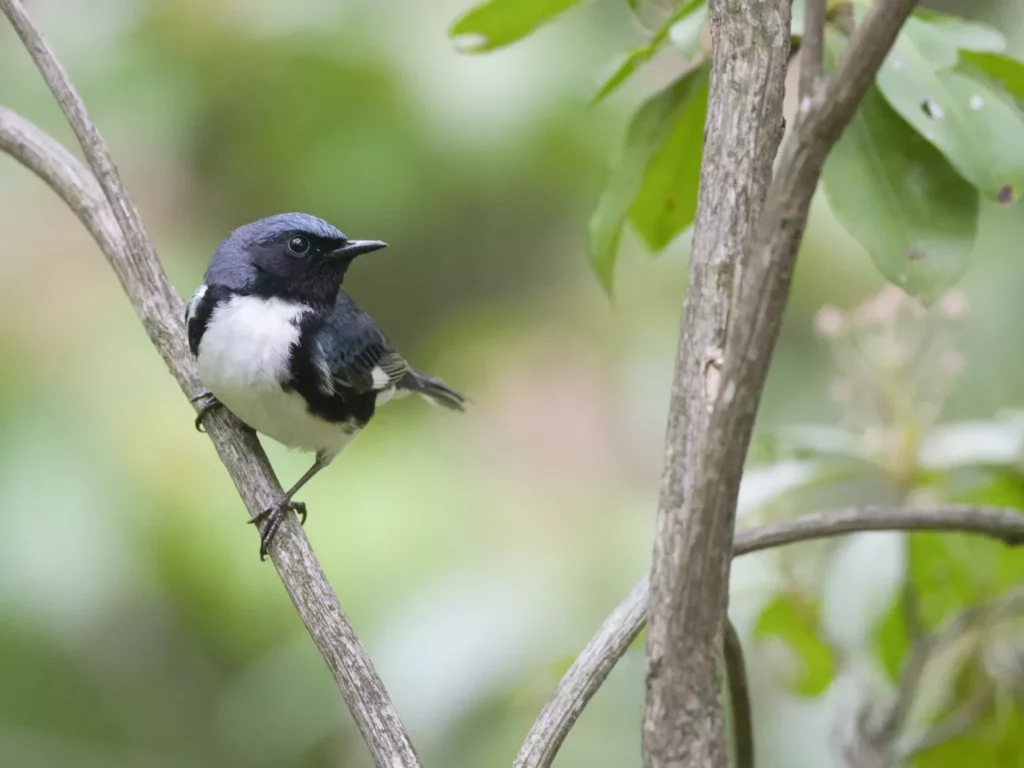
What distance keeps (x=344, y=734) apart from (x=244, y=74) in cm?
159

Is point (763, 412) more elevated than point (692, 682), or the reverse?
point (692, 682)

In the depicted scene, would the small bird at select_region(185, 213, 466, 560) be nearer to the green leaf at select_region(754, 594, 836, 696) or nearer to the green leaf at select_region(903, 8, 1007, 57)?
the green leaf at select_region(754, 594, 836, 696)

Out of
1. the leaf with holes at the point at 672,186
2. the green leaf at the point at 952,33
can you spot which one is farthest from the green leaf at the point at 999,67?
the leaf with holes at the point at 672,186

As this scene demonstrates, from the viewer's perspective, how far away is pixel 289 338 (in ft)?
5.32

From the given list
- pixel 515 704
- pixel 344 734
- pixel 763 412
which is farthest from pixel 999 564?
pixel 344 734

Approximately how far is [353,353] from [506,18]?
2.30ft

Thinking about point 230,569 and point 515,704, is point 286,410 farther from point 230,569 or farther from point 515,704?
point 230,569

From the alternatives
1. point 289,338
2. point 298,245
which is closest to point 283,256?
point 298,245

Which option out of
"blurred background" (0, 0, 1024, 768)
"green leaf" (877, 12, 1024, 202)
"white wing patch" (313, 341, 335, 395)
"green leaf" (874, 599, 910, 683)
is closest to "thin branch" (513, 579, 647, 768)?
"green leaf" (877, 12, 1024, 202)

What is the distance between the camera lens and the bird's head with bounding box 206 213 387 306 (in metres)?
1.66

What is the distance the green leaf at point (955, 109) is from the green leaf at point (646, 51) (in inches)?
7.9

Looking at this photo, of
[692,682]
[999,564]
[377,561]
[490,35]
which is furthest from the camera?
[377,561]

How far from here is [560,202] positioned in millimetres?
2857

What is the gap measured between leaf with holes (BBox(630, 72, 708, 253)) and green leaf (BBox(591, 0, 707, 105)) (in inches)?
4.8
